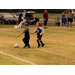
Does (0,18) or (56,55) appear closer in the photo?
(56,55)

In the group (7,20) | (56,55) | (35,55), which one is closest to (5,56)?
(35,55)

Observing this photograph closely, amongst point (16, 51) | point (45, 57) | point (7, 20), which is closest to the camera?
point (45, 57)

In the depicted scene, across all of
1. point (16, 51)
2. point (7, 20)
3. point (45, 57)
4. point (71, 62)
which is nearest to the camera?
point (71, 62)

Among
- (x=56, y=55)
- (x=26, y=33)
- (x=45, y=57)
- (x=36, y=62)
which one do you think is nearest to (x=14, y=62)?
(x=36, y=62)

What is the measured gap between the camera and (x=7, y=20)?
35.3 m

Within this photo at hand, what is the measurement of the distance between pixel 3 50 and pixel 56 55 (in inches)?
121

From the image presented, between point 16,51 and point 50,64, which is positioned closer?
point 50,64

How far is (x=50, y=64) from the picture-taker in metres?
10.3

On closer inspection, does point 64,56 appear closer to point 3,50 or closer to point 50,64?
point 50,64

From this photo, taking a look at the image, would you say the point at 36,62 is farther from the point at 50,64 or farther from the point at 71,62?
the point at 71,62

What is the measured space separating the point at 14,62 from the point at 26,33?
404 cm

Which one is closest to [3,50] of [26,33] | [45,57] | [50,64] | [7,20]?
[26,33]
